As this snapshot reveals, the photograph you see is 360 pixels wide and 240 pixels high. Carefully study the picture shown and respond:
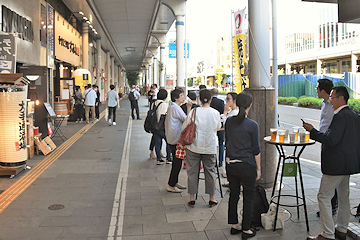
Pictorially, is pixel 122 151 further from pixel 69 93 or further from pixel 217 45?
pixel 217 45

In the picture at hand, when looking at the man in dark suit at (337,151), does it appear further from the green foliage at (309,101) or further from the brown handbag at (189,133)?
the green foliage at (309,101)

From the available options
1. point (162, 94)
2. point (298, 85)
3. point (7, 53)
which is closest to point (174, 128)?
point (162, 94)

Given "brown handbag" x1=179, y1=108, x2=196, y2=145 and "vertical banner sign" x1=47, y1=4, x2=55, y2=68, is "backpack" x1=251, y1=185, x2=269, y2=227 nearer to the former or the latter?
"brown handbag" x1=179, y1=108, x2=196, y2=145

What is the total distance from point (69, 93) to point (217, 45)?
300 ft

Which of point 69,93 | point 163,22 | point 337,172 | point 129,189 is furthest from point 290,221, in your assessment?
point 163,22

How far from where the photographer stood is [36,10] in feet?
46.5

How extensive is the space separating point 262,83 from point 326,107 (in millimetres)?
1465

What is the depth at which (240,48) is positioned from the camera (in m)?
7.69

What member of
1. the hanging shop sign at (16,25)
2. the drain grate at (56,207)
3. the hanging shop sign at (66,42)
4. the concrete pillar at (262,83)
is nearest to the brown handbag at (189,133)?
the concrete pillar at (262,83)

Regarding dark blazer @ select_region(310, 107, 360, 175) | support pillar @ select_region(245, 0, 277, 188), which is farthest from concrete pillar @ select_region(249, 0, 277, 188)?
dark blazer @ select_region(310, 107, 360, 175)

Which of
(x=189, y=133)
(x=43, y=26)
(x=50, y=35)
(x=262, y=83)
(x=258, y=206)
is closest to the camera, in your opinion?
(x=258, y=206)

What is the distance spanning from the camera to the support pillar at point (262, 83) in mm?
5945

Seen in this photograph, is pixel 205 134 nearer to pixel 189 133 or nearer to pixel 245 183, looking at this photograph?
pixel 189 133

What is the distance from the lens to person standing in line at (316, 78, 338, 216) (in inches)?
182
